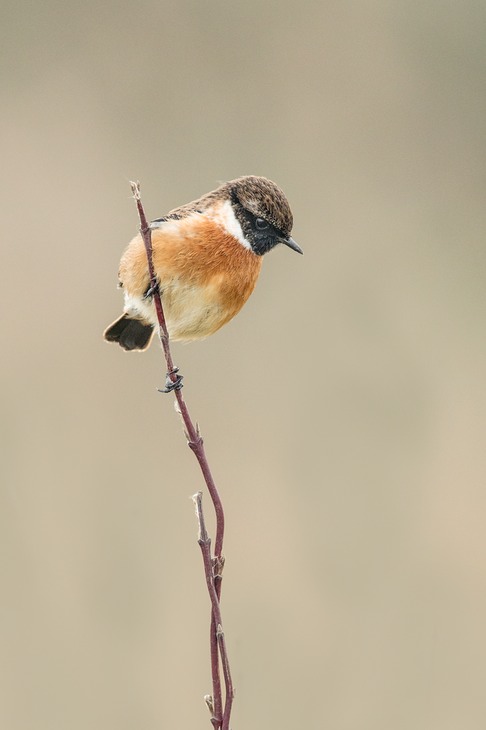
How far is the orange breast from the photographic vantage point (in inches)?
134

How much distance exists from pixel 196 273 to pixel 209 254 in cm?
9

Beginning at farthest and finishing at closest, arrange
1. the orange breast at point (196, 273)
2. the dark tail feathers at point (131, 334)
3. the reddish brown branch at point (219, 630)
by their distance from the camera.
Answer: the dark tail feathers at point (131, 334), the orange breast at point (196, 273), the reddish brown branch at point (219, 630)

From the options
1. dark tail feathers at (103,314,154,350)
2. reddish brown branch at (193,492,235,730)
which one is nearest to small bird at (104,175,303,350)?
dark tail feathers at (103,314,154,350)

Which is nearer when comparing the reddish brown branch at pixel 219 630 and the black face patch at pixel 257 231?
the reddish brown branch at pixel 219 630

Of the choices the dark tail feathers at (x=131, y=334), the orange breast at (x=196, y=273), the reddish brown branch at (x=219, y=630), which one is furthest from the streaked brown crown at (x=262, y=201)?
the reddish brown branch at (x=219, y=630)

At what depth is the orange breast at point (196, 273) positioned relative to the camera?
11.2ft

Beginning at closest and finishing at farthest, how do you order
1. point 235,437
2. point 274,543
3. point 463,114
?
point 274,543, point 235,437, point 463,114

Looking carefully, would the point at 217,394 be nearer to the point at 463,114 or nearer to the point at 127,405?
the point at 127,405

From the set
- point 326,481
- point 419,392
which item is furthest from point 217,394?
point 419,392

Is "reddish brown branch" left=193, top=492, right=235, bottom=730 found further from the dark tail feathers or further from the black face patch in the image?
the dark tail feathers

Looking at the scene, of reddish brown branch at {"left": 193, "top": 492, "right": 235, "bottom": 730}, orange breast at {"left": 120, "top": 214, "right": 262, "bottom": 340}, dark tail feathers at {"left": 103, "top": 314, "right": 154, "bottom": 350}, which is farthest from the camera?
dark tail feathers at {"left": 103, "top": 314, "right": 154, "bottom": 350}

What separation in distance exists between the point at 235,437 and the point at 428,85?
3.45 meters

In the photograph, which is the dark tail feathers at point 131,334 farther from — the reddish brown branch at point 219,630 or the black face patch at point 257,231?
the reddish brown branch at point 219,630

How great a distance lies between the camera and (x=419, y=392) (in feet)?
22.6
